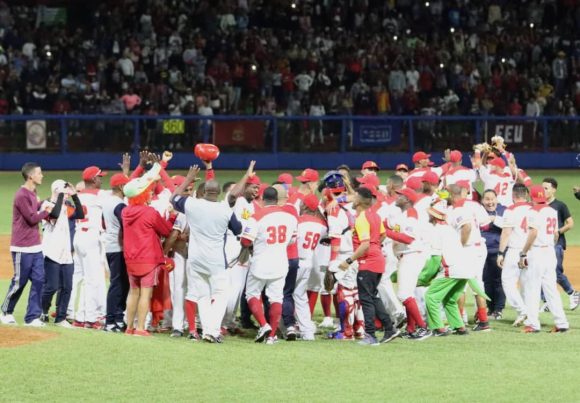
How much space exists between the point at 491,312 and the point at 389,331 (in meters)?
2.81

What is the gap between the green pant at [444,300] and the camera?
12625 millimetres

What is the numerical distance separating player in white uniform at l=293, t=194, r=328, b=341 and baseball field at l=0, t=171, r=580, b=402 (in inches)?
9.6

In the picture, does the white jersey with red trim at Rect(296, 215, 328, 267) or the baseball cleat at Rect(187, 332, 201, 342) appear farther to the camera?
the white jersey with red trim at Rect(296, 215, 328, 267)

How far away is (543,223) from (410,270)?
1549 mm

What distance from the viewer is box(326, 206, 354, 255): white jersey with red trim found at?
12.5 metres

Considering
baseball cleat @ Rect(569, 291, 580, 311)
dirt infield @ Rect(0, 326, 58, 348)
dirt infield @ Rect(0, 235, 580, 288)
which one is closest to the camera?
dirt infield @ Rect(0, 326, 58, 348)

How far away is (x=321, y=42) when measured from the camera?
113 feet

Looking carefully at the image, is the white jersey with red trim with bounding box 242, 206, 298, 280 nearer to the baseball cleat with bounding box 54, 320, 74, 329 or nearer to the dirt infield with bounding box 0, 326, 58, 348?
the baseball cleat with bounding box 54, 320, 74, 329

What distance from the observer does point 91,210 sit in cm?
1298

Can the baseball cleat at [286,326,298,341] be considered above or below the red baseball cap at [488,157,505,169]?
below

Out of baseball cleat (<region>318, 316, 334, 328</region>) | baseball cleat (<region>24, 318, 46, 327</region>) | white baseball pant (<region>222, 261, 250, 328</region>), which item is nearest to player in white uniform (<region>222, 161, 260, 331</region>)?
white baseball pant (<region>222, 261, 250, 328</region>)

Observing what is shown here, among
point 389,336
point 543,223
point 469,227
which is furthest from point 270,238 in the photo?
point 543,223

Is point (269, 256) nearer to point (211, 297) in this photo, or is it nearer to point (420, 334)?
point (211, 297)

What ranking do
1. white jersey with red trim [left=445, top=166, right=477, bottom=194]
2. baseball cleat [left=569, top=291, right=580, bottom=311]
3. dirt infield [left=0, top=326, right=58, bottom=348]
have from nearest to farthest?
dirt infield [left=0, top=326, right=58, bottom=348], baseball cleat [left=569, top=291, right=580, bottom=311], white jersey with red trim [left=445, top=166, right=477, bottom=194]
